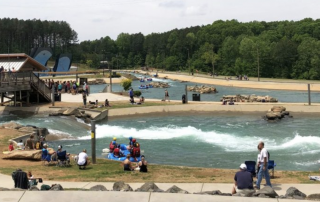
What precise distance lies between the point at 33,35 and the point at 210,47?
7267 cm

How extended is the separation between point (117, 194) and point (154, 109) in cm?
3213

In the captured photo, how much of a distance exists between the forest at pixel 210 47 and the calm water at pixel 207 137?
7126 cm

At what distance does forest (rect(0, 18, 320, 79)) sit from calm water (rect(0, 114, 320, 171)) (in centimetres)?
7126

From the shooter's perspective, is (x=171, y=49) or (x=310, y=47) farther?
(x=171, y=49)

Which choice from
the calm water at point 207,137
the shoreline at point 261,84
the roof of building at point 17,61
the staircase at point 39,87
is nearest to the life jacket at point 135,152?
→ the calm water at point 207,137

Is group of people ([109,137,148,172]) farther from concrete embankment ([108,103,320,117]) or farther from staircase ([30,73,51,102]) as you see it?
staircase ([30,73,51,102])

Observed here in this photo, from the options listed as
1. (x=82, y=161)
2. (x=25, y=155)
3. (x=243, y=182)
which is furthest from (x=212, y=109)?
(x=243, y=182)

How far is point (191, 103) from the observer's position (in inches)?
1813

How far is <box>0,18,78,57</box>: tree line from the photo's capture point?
162 metres

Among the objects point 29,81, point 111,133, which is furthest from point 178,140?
point 29,81

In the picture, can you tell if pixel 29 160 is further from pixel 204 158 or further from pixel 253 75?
pixel 253 75

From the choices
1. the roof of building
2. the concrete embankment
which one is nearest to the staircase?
the roof of building

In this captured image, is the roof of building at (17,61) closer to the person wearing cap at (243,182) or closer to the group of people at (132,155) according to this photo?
the group of people at (132,155)

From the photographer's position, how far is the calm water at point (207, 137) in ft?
82.1
